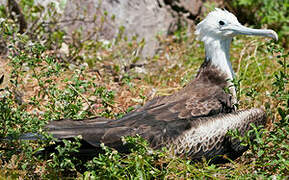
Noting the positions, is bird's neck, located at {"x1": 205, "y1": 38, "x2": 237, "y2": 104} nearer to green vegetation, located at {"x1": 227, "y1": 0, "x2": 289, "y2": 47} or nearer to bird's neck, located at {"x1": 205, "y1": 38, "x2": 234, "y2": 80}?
bird's neck, located at {"x1": 205, "y1": 38, "x2": 234, "y2": 80}

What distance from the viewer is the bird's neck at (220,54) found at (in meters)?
4.08

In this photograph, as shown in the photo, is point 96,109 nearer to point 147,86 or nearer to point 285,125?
point 147,86

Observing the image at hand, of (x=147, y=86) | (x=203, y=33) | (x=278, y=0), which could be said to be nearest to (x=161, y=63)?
(x=147, y=86)

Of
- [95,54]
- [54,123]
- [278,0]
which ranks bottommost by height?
[54,123]

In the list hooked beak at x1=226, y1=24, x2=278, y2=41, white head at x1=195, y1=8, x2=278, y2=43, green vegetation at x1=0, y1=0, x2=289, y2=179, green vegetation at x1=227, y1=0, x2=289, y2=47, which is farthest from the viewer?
green vegetation at x1=227, y1=0, x2=289, y2=47

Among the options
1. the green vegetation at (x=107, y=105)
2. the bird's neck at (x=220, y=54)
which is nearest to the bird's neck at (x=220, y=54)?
the bird's neck at (x=220, y=54)

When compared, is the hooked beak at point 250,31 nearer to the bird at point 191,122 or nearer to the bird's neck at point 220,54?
the bird at point 191,122

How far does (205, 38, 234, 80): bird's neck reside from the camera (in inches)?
161

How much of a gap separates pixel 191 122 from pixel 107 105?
84cm

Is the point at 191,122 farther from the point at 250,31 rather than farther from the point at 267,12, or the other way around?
the point at 267,12

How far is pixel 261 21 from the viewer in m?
6.30

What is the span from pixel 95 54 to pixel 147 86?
2.61 feet

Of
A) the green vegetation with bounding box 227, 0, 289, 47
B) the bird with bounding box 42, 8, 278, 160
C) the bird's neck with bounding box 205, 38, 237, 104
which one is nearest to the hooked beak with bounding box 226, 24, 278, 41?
the bird with bounding box 42, 8, 278, 160

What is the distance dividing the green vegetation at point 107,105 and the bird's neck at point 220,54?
15cm
